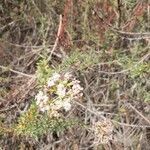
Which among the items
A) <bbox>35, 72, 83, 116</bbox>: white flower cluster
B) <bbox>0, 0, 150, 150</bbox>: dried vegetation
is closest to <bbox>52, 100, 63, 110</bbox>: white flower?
<bbox>35, 72, 83, 116</bbox>: white flower cluster

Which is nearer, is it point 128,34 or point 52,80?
point 52,80

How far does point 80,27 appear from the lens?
2.85 m

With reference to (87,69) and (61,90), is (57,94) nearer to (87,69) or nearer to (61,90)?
(61,90)

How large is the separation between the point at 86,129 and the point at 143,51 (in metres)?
0.61

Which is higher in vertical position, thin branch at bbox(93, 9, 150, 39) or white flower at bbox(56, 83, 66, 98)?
thin branch at bbox(93, 9, 150, 39)

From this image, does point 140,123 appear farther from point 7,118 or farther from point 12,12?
point 12,12

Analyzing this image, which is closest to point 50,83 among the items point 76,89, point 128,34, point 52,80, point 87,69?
point 52,80

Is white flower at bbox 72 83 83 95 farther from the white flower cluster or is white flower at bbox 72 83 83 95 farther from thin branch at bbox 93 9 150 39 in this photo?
thin branch at bbox 93 9 150 39

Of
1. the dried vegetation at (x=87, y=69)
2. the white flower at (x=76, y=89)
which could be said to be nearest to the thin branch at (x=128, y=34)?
the dried vegetation at (x=87, y=69)

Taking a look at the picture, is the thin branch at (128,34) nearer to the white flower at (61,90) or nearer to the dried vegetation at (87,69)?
the dried vegetation at (87,69)

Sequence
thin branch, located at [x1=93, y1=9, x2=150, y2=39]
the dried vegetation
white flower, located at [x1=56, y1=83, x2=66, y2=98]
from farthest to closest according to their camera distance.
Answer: thin branch, located at [x1=93, y1=9, x2=150, y2=39]
the dried vegetation
white flower, located at [x1=56, y1=83, x2=66, y2=98]

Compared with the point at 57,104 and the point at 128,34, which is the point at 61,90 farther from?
the point at 128,34

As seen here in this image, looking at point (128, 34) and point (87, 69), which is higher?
point (128, 34)

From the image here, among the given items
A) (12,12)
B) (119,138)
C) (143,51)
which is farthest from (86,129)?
(12,12)
